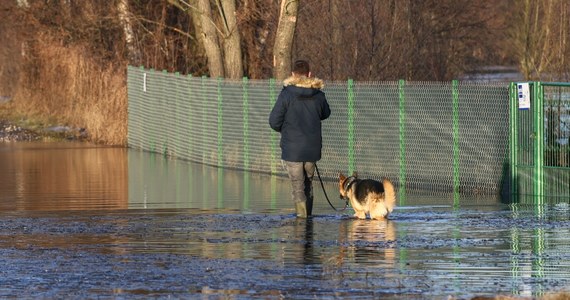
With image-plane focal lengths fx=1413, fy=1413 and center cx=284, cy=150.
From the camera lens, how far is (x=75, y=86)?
1421 inches

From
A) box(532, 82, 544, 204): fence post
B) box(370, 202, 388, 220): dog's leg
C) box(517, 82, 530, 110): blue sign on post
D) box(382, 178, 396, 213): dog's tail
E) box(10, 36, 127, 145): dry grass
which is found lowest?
box(370, 202, 388, 220): dog's leg

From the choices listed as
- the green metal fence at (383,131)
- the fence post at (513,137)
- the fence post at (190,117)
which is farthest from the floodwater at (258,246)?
the fence post at (190,117)

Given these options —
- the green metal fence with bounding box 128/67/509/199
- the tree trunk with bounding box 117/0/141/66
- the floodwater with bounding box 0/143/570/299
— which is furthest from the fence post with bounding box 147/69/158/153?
the floodwater with bounding box 0/143/570/299

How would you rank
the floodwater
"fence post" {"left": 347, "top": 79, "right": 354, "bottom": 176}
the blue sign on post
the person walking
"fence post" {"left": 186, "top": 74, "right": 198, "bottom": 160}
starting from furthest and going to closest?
1. "fence post" {"left": 186, "top": 74, "right": 198, "bottom": 160}
2. "fence post" {"left": 347, "top": 79, "right": 354, "bottom": 176}
3. the blue sign on post
4. the person walking
5. the floodwater

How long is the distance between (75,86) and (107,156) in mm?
7217

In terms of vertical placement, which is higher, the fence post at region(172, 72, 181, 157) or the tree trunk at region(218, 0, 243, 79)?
the tree trunk at region(218, 0, 243, 79)

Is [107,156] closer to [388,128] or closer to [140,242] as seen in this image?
[388,128]

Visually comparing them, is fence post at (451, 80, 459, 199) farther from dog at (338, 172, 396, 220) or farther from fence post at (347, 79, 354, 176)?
dog at (338, 172, 396, 220)

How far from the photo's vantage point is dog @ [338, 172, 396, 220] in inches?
628

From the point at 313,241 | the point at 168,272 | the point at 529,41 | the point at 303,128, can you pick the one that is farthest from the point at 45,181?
the point at 529,41

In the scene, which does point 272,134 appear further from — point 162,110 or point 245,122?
point 162,110

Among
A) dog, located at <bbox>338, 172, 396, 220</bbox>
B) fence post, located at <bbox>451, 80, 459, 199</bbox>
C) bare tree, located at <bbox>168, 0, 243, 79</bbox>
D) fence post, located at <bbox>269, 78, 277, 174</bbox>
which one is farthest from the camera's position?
bare tree, located at <bbox>168, 0, 243, 79</bbox>

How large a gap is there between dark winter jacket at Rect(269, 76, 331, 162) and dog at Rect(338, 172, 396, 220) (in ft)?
2.16

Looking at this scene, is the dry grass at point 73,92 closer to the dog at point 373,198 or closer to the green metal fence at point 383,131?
the green metal fence at point 383,131
